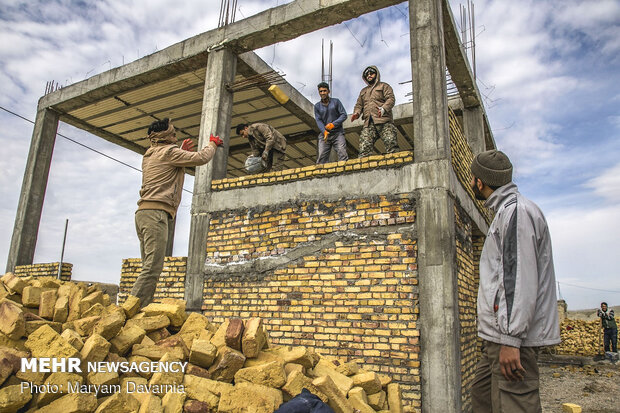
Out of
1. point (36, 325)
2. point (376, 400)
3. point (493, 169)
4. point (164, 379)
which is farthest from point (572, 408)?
point (36, 325)

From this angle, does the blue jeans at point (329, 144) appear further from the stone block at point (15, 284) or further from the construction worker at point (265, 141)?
the stone block at point (15, 284)

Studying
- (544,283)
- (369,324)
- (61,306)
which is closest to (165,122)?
(61,306)

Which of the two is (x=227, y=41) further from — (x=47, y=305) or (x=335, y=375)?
(x=335, y=375)

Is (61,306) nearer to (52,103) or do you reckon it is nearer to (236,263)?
(236,263)

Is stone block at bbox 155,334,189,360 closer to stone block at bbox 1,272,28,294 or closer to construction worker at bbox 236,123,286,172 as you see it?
stone block at bbox 1,272,28,294

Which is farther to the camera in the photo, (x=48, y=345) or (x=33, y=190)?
(x=33, y=190)

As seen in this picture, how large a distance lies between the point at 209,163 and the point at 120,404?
170 inches

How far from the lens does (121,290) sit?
7.63 meters

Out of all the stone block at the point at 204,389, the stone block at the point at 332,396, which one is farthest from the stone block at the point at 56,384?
the stone block at the point at 332,396

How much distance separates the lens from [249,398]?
273 cm

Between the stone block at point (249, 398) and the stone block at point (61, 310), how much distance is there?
1612mm

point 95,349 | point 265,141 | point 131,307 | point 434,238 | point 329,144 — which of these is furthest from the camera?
point 265,141

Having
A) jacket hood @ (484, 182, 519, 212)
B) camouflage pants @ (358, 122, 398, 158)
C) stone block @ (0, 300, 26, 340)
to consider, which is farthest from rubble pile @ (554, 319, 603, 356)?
stone block @ (0, 300, 26, 340)

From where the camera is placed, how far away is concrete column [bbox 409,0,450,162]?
4852 mm
